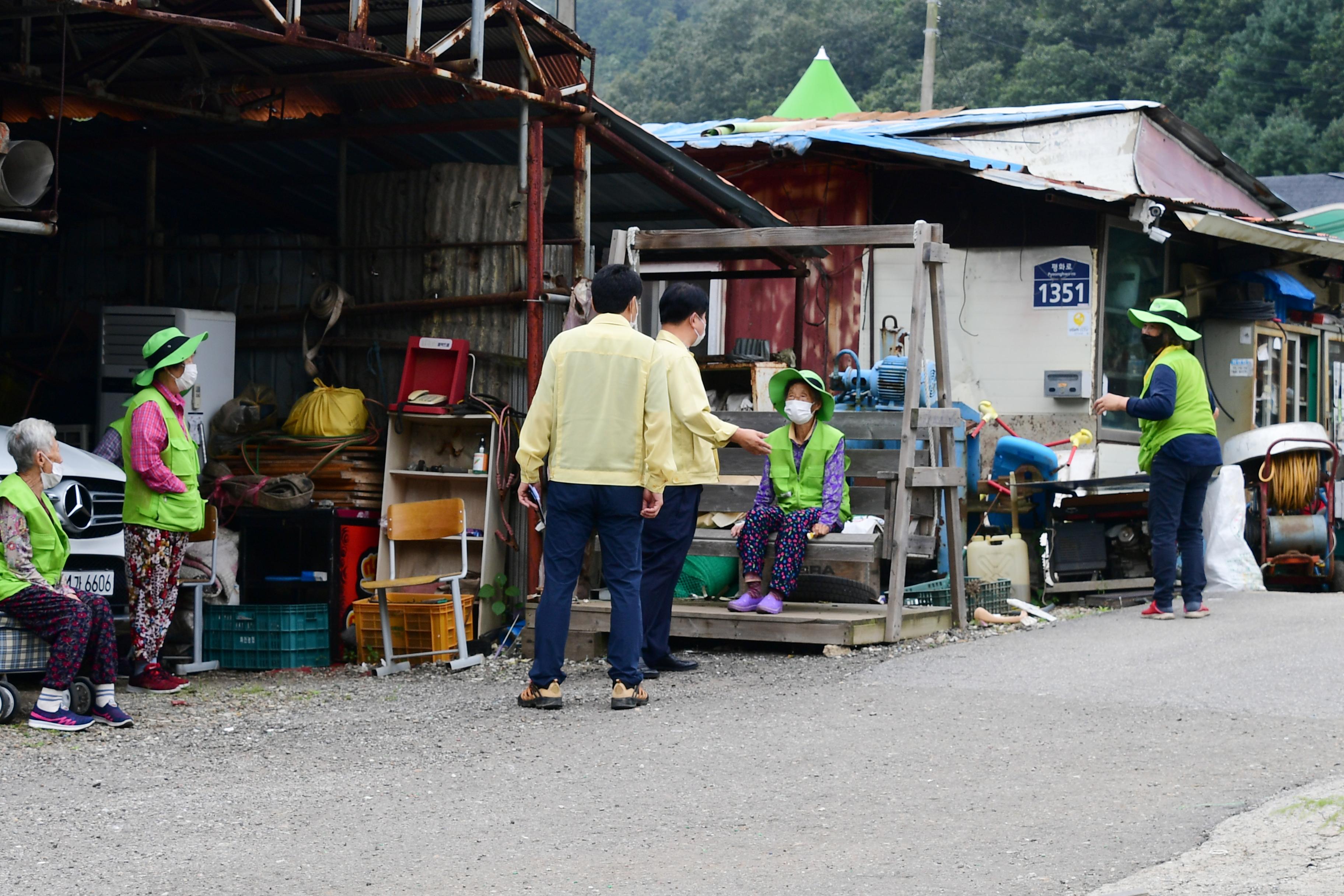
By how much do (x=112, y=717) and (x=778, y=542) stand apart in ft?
11.9

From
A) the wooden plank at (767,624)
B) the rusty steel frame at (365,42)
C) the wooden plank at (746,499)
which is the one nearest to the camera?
the rusty steel frame at (365,42)

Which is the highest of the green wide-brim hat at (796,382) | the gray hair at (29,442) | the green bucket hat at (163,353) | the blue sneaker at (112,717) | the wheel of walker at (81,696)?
the green bucket hat at (163,353)

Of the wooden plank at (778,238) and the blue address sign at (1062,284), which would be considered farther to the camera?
the blue address sign at (1062,284)

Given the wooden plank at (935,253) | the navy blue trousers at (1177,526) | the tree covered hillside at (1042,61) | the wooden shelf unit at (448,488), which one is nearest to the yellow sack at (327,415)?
the wooden shelf unit at (448,488)

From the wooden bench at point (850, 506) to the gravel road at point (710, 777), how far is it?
0.65m

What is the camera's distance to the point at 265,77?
10047mm

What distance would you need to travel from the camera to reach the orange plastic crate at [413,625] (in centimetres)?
930

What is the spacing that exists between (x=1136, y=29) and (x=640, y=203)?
3551cm

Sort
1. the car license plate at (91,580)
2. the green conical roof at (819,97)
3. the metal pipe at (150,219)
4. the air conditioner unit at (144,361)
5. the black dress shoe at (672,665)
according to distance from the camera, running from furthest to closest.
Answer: the green conical roof at (819,97) → the metal pipe at (150,219) → the air conditioner unit at (144,361) → the black dress shoe at (672,665) → the car license plate at (91,580)

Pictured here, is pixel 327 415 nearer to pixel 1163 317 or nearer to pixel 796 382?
pixel 796 382

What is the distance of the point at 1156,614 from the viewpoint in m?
9.88

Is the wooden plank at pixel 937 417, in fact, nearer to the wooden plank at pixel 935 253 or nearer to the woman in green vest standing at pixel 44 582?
the wooden plank at pixel 935 253

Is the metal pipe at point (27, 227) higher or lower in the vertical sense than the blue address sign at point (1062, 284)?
lower

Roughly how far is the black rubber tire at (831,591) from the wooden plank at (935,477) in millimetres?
745
